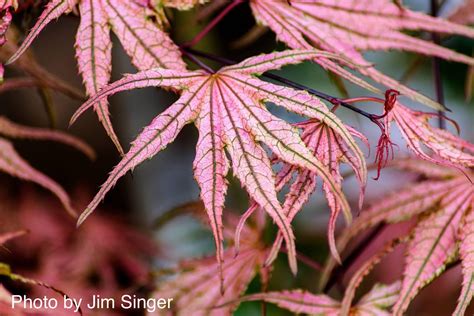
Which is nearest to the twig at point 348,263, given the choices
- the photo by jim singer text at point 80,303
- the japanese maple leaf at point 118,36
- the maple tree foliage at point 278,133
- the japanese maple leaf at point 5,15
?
the maple tree foliage at point 278,133

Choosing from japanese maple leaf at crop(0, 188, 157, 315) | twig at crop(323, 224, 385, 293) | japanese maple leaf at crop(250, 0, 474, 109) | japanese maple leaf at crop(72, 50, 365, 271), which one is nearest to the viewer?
japanese maple leaf at crop(72, 50, 365, 271)

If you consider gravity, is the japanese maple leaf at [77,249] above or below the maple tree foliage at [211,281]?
above

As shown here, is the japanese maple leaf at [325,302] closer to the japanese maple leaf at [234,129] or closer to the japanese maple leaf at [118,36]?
the japanese maple leaf at [234,129]

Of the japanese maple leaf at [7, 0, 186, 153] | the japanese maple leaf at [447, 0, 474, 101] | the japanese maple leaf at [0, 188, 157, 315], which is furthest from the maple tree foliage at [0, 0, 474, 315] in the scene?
the japanese maple leaf at [0, 188, 157, 315]

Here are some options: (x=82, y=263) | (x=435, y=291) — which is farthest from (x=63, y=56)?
(x=435, y=291)

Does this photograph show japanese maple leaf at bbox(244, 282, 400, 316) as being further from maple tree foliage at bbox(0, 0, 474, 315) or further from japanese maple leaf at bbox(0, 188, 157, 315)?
japanese maple leaf at bbox(0, 188, 157, 315)

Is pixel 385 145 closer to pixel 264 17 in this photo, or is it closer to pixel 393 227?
pixel 264 17

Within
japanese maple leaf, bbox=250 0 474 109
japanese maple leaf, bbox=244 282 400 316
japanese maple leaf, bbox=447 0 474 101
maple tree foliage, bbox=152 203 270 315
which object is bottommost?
japanese maple leaf, bbox=244 282 400 316
